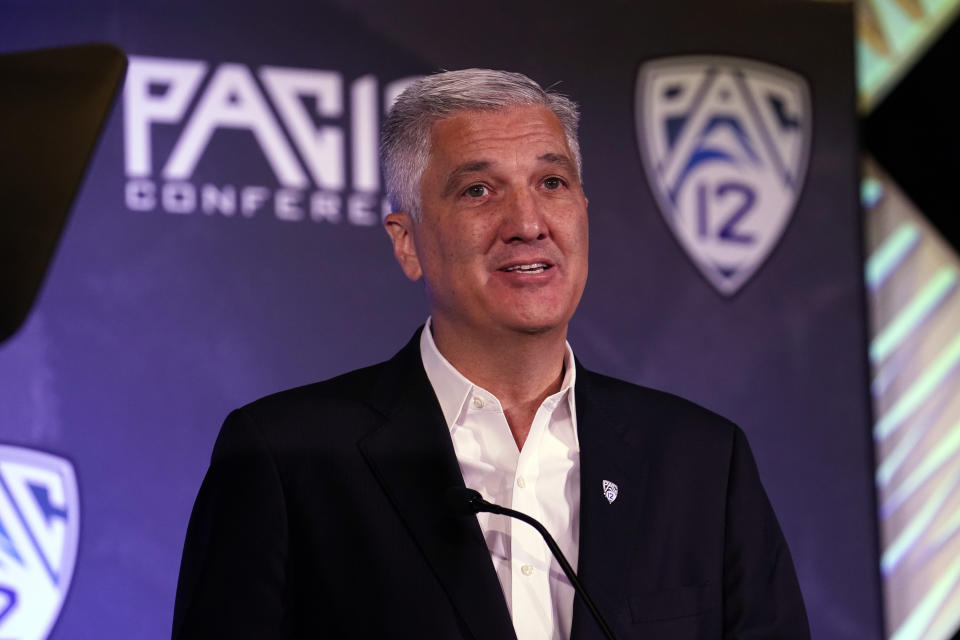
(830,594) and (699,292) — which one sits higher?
(699,292)

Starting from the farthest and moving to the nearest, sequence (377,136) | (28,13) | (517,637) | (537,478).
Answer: (377,136) < (28,13) < (537,478) < (517,637)

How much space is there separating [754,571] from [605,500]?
0.28 meters

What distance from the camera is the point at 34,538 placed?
2434 mm

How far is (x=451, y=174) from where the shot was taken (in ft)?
5.82

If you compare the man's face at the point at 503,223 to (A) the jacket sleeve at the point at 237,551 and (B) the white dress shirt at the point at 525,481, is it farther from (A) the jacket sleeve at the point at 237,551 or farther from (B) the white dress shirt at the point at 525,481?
(A) the jacket sleeve at the point at 237,551

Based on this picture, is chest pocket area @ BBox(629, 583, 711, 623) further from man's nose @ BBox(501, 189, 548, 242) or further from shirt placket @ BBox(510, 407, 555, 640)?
man's nose @ BBox(501, 189, 548, 242)

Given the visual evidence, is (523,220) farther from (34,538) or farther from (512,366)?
(34,538)

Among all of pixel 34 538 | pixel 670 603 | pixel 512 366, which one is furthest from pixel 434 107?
pixel 34 538

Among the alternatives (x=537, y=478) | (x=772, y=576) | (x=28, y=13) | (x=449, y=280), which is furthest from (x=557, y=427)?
(x=28, y=13)

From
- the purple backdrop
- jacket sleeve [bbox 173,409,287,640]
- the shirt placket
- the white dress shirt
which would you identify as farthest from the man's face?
the purple backdrop

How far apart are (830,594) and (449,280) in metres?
1.85

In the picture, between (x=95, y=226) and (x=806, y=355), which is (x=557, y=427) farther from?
(x=806, y=355)

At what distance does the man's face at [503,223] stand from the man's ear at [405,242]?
6 centimetres

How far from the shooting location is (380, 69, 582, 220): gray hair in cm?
179
